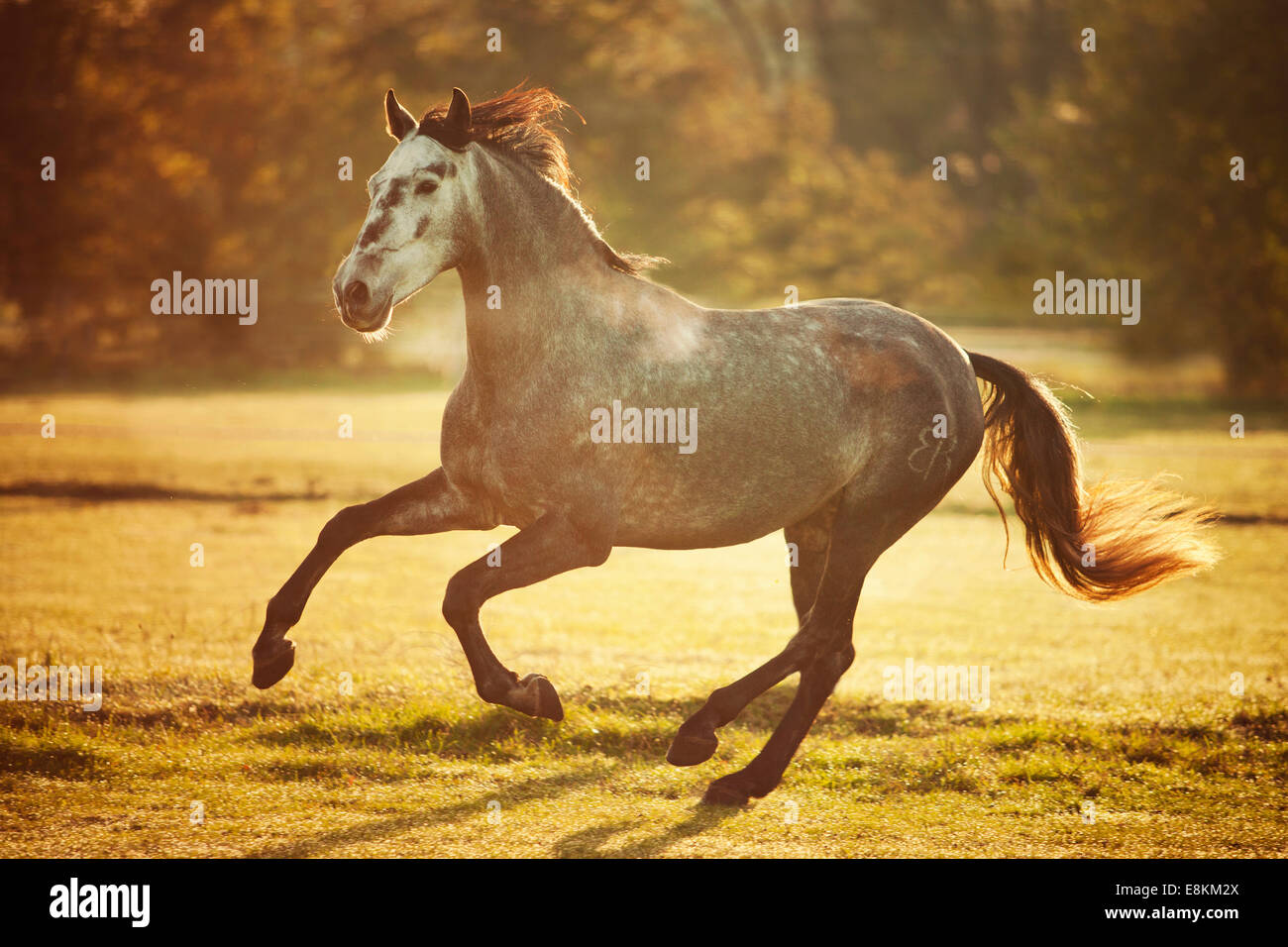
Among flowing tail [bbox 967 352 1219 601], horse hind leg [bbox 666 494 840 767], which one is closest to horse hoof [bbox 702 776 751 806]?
horse hind leg [bbox 666 494 840 767]

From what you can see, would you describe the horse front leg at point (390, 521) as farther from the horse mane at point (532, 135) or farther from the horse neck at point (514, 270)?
the horse mane at point (532, 135)

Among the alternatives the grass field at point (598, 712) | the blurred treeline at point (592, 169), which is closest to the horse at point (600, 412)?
the grass field at point (598, 712)

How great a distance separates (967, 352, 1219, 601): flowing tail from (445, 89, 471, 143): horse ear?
311 centimetres

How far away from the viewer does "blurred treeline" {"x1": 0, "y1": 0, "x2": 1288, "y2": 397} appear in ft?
90.5

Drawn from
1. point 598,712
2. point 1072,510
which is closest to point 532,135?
point 598,712

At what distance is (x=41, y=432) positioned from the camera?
1927 centimetres

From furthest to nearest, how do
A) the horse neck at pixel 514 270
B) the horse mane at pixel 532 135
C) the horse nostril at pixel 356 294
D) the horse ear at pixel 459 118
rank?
the horse mane at pixel 532 135 < the horse neck at pixel 514 270 < the horse ear at pixel 459 118 < the horse nostril at pixel 356 294

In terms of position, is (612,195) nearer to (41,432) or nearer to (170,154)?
(170,154)

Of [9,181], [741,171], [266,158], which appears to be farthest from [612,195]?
[9,181]

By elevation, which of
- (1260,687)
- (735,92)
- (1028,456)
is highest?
(735,92)

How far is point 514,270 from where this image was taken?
5176 mm

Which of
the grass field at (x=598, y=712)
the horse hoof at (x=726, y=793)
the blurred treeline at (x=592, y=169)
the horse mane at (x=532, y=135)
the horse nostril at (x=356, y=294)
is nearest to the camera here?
the horse nostril at (x=356, y=294)

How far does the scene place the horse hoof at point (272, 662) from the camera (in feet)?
16.8

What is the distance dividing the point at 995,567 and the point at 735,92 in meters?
28.0
